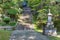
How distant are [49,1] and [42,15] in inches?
66.6

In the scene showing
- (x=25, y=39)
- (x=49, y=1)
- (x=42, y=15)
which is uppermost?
(x=49, y=1)

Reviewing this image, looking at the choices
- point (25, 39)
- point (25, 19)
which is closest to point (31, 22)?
point (25, 19)

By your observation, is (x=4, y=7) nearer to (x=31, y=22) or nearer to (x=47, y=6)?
(x=31, y=22)

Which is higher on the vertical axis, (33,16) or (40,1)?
(40,1)

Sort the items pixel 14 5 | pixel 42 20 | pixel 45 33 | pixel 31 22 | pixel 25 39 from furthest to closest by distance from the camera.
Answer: pixel 14 5 → pixel 31 22 → pixel 42 20 → pixel 45 33 → pixel 25 39

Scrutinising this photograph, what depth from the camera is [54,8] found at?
18.8m

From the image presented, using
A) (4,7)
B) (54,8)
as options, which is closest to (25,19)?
(4,7)

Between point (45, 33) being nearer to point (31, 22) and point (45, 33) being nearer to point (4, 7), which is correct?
point (31, 22)

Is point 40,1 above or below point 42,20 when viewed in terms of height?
above

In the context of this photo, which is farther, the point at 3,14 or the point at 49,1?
the point at 3,14

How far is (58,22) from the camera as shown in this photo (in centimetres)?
2117

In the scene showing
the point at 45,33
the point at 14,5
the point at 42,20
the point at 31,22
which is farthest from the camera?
the point at 14,5

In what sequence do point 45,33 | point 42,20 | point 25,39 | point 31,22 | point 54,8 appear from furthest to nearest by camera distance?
point 31,22
point 42,20
point 54,8
point 45,33
point 25,39

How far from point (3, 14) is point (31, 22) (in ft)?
13.1
